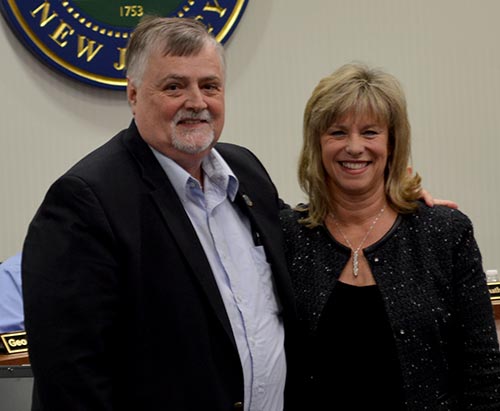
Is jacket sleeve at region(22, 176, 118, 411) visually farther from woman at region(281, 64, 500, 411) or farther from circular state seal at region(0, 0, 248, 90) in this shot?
circular state seal at region(0, 0, 248, 90)

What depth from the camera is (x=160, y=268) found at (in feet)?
6.94

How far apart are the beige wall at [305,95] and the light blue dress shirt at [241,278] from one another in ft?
6.34

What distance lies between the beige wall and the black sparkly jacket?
82.3 inches

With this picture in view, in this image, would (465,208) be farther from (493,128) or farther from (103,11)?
(103,11)

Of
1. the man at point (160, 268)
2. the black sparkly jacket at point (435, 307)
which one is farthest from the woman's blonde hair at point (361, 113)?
the man at point (160, 268)

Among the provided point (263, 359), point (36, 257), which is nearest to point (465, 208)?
point (263, 359)

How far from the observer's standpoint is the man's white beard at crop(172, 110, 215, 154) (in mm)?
2213

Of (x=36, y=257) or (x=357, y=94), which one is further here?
(x=357, y=94)

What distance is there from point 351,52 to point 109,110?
1.23 metres

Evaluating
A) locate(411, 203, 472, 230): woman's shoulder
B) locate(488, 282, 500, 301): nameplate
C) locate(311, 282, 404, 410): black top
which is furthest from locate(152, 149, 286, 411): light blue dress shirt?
locate(488, 282, 500, 301): nameplate

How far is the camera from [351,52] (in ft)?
15.0

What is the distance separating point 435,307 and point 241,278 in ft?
1.62

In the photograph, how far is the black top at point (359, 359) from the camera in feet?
7.66

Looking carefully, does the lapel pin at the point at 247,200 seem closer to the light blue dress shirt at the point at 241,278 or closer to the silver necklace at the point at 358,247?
the light blue dress shirt at the point at 241,278
